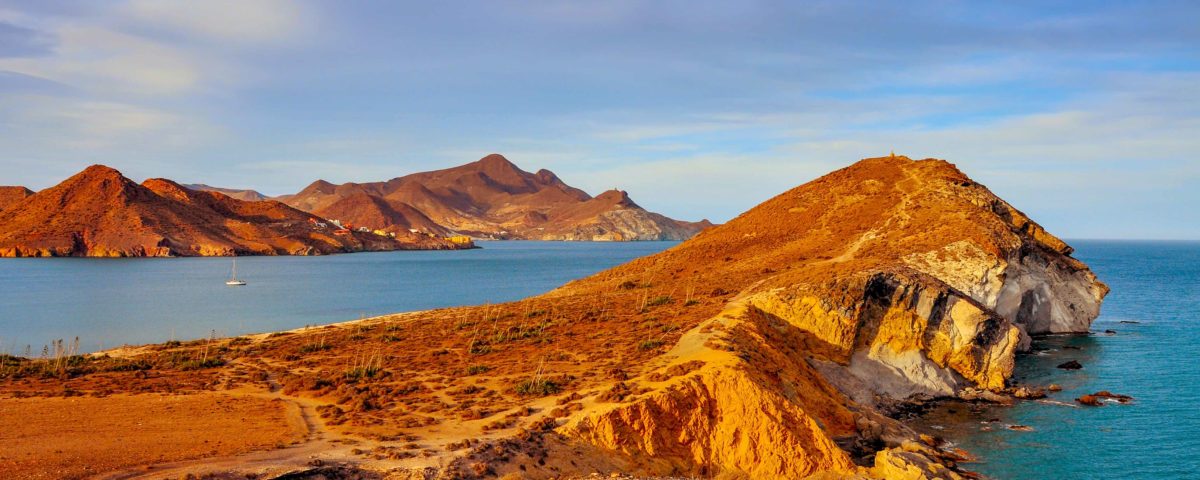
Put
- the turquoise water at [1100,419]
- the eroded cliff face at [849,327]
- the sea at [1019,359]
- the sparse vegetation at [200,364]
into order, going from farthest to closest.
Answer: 1. the sparse vegetation at [200,364]
2. the sea at [1019,359]
3. the turquoise water at [1100,419]
4. the eroded cliff face at [849,327]

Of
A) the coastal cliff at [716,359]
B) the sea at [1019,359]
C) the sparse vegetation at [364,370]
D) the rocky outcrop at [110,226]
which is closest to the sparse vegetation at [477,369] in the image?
the coastal cliff at [716,359]

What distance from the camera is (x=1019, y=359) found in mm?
44969

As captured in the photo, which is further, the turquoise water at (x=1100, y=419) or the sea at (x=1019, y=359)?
the sea at (x=1019, y=359)

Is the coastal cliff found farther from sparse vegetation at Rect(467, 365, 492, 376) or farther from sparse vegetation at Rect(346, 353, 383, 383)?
sparse vegetation at Rect(467, 365, 492, 376)

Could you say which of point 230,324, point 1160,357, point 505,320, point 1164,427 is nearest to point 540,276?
point 230,324

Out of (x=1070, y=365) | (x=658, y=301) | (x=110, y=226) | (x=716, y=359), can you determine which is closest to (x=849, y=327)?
(x=716, y=359)

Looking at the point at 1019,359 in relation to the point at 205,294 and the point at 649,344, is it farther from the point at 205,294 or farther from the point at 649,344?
the point at 205,294

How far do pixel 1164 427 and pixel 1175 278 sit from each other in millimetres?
97741

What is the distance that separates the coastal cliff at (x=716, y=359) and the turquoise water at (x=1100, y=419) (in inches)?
86.5

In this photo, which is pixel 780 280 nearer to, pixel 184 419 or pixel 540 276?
pixel 184 419

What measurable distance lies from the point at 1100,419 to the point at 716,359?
17626 mm

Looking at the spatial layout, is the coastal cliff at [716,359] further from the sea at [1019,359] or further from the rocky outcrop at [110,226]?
the rocky outcrop at [110,226]

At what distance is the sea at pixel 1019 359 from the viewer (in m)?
27.3

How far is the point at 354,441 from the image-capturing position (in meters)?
20.9
